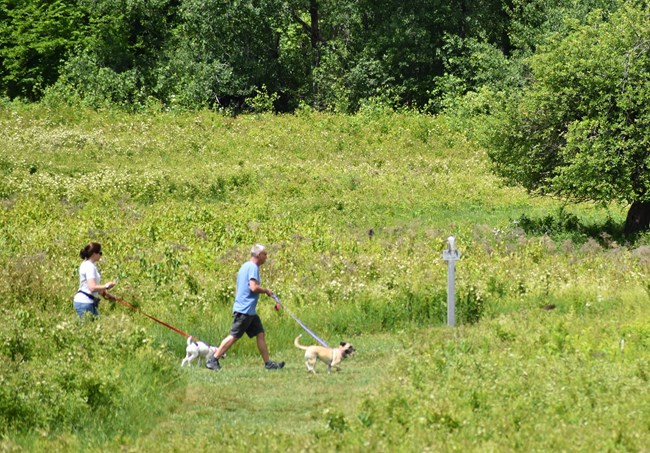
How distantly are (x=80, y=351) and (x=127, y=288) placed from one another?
16.6 feet

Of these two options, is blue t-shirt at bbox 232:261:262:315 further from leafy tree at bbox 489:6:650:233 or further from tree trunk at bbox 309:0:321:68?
tree trunk at bbox 309:0:321:68

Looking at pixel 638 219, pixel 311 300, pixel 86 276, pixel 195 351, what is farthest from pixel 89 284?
pixel 638 219

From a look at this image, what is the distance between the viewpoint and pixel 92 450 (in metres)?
9.70

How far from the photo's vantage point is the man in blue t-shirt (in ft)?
43.7

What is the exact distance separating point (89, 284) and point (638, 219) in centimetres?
1437

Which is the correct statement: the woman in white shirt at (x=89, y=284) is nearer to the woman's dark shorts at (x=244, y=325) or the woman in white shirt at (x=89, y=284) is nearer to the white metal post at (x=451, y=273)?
the woman's dark shorts at (x=244, y=325)

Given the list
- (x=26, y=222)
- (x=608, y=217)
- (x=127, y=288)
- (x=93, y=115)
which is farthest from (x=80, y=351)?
(x=93, y=115)

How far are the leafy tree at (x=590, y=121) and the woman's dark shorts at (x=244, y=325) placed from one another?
10571 mm

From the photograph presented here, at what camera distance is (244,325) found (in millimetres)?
13523

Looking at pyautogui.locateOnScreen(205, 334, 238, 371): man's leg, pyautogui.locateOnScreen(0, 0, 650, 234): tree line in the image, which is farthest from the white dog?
pyautogui.locateOnScreen(0, 0, 650, 234): tree line

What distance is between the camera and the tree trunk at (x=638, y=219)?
78.6ft

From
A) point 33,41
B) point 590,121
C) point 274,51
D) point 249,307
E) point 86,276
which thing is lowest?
point 249,307

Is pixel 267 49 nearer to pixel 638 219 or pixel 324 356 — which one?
pixel 638 219

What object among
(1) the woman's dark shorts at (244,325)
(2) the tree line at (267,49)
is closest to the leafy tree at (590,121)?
(1) the woman's dark shorts at (244,325)
